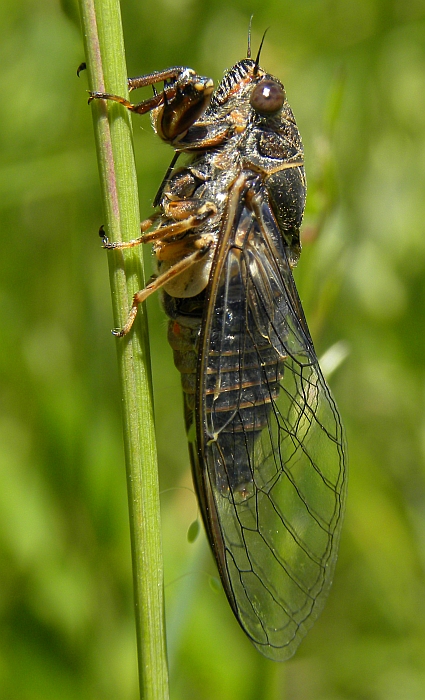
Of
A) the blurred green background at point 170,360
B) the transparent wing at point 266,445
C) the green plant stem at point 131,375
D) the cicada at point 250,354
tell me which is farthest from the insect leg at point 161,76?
the green plant stem at point 131,375

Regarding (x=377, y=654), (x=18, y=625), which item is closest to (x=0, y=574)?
(x=18, y=625)

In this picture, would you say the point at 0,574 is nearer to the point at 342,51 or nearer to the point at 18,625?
the point at 18,625

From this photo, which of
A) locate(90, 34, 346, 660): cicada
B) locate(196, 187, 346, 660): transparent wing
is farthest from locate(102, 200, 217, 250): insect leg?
locate(196, 187, 346, 660): transparent wing

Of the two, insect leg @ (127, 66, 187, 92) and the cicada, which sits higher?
insect leg @ (127, 66, 187, 92)

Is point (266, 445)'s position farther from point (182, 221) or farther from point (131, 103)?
point (131, 103)

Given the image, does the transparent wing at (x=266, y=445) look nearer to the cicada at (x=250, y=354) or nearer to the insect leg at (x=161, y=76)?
the cicada at (x=250, y=354)

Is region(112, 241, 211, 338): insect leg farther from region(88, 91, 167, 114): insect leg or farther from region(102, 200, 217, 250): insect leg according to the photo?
region(88, 91, 167, 114): insect leg
